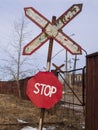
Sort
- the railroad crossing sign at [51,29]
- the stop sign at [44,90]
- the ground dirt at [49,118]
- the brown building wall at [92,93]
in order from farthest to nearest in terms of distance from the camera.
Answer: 1. the ground dirt at [49,118]
2. the brown building wall at [92,93]
3. the railroad crossing sign at [51,29]
4. the stop sign at [44,90]

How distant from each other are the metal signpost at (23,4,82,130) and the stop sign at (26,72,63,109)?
1.49 feet

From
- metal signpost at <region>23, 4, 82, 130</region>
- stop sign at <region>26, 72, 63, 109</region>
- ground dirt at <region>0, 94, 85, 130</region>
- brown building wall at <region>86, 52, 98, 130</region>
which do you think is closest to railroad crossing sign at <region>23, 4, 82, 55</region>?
metal signpost at <region>23, 4, 82, 130</region>

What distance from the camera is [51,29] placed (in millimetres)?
7035

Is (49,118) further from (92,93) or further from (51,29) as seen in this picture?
(51,29)

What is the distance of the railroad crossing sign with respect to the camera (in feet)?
22.6

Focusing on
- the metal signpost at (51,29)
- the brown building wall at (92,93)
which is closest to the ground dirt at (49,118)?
the brown building wall at (92,93)

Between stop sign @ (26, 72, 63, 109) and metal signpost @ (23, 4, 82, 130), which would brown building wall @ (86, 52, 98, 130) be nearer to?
metal signpost @ (23, 4, 82, 130)

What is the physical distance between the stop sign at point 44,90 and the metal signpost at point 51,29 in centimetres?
45

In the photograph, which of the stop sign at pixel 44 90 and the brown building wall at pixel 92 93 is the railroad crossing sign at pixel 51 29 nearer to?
the stop sign at pixel 44 90

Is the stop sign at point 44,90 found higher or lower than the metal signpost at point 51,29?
lower

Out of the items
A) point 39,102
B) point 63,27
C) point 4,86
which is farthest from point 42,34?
point 4,86

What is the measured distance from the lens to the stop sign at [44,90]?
255 inches

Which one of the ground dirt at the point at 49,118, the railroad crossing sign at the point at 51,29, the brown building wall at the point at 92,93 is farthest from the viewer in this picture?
the ground dirt at the point at 49,118

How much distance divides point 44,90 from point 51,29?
3.81 feet
